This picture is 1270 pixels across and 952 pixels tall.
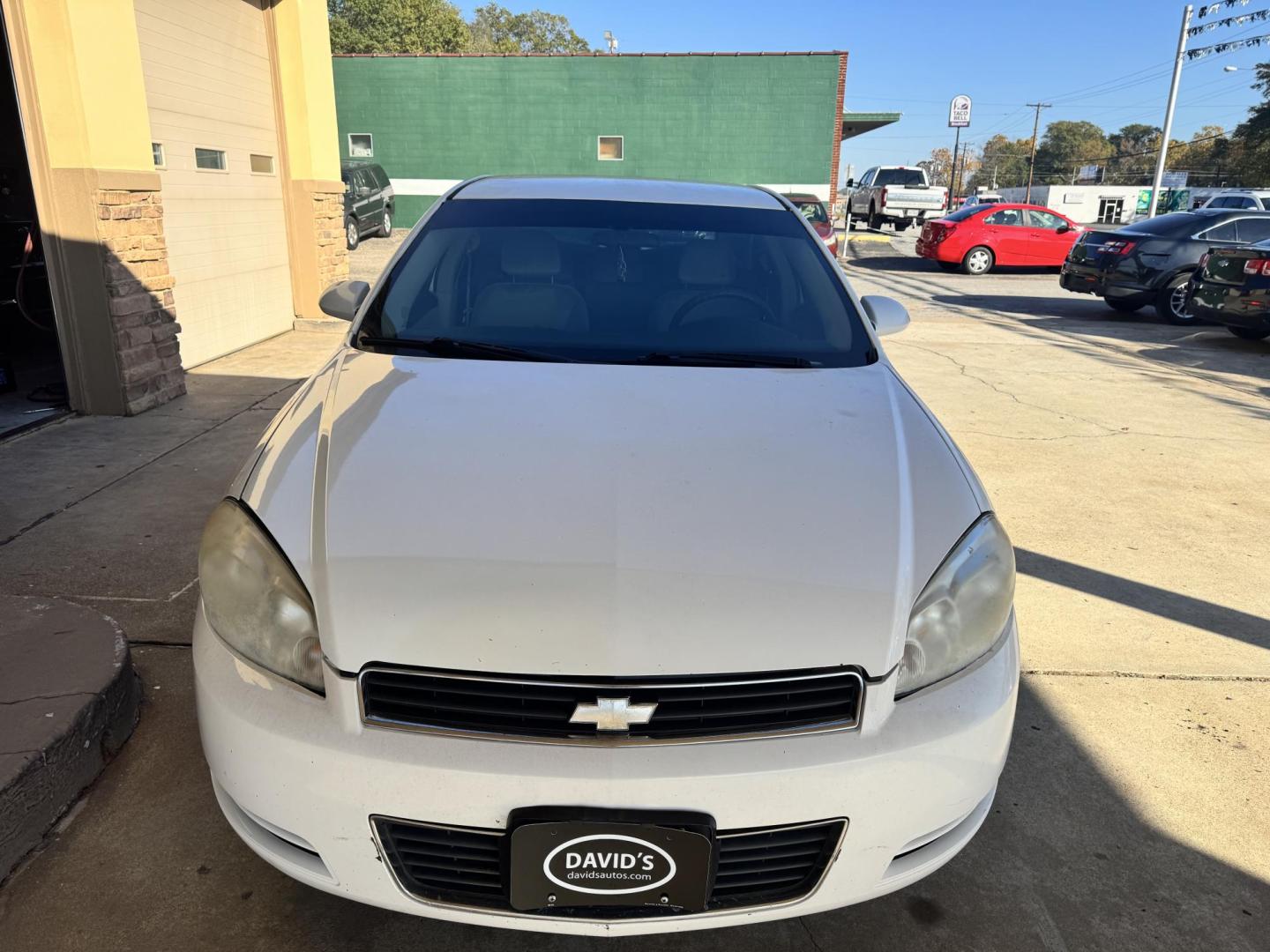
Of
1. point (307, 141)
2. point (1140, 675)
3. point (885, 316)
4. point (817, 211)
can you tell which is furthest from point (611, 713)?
point (817, 211)

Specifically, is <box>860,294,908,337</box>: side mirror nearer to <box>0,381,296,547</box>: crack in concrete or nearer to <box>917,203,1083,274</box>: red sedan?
<box>0,381,296,547</box>: crack in concrete

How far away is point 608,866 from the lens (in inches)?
63.5

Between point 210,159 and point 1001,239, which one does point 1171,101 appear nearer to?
point 1001,239

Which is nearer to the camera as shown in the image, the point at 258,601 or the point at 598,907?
the point at 598,907

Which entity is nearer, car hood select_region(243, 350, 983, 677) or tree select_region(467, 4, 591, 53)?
car hood select_region(243, 350, 983, 677)

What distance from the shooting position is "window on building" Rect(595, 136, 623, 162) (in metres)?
24.0

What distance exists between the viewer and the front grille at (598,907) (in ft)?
5.37

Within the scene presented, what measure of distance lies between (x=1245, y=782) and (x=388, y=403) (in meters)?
2.64

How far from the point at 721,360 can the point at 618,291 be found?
0.50 m

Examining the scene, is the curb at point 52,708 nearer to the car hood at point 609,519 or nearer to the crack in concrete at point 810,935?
the car hood at point 609,519

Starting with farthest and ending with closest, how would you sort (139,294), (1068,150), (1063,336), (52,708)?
(1068,150) < (1063,336) < (139,294) < (52,708)

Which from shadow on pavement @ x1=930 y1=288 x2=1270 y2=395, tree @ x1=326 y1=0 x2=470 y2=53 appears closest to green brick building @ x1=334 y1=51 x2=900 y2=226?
shadow on pavement @ x1=930 y1=288 x2=1270 y2=395

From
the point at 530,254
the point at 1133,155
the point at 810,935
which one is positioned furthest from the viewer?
the point at 1133,155

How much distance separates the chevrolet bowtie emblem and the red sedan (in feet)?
63.1
